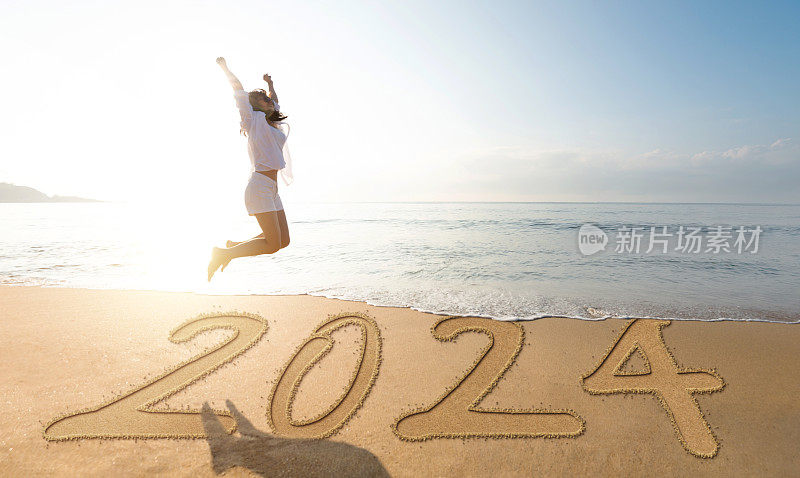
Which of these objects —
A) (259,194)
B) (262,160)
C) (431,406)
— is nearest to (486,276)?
(431,406)

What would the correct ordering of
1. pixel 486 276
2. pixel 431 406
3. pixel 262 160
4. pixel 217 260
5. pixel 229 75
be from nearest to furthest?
pixel 431 406
pixel 229 75
pixel 262 160
pixel 217 260
pixel 486 276

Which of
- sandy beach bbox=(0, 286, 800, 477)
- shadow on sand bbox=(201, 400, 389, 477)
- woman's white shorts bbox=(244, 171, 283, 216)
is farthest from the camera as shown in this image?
woman's white shorts bbox=(244, 171, 283, 216)

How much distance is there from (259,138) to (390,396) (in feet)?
10.8

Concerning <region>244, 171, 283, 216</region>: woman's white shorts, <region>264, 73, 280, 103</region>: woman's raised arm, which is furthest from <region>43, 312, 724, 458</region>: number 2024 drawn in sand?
<region>264, 73, 280, 103</region>: woman's raised arm

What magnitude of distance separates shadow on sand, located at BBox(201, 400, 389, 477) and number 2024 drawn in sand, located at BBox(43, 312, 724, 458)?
13 centimetres

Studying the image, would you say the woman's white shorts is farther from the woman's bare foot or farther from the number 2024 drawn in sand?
the number 2024 drawn in sand

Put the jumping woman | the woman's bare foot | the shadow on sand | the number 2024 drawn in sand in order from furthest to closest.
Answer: the woman's bare foot → the jumping woman → the number 2024 drawn in sand → the shadow on sand

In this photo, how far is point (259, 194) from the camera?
4.57 meters

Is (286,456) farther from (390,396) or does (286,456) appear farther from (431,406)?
(431,406)

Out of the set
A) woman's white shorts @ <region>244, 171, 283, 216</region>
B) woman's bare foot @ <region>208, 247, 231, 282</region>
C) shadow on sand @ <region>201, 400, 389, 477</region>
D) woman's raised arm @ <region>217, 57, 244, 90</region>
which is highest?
woman's raised arm @ <region>217, 57, 244, 90</region>

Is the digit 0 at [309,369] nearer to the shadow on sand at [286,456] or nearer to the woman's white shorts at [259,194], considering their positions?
the shadow on sand at [286,456]

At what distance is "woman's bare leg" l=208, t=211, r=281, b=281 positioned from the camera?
4.65m

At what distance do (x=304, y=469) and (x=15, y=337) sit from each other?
4.66 meters

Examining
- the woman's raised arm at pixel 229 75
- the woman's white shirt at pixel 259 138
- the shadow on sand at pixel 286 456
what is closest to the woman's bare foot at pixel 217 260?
the woman's white shirt at pixel 259 138
